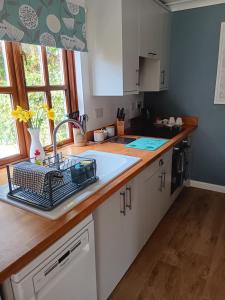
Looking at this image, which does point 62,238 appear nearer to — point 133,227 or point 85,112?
point 133,227

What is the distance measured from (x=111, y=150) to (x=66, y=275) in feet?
3.50

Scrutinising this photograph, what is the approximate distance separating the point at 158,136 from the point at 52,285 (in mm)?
1823

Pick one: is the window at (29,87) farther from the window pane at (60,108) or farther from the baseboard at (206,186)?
the baseboard at (206,186)

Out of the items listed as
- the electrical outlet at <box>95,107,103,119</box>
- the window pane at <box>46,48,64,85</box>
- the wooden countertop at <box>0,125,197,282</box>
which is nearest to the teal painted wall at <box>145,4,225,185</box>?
the electrical outlet at <box>95,107,103,119</box>

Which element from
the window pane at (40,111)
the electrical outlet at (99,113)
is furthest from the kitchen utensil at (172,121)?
the window pane at (40,111)

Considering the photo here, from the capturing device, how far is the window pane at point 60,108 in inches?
76.3

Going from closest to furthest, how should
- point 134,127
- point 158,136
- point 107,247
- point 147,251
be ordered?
point 107,247 → point 147,251 → point 158,136 → point 134,127

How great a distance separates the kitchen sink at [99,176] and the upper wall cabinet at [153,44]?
43.6 inches

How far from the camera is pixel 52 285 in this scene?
91 cm

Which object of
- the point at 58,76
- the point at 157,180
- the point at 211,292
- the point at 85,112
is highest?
the point at 58,76

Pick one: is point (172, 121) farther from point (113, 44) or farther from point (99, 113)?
point (113, 44)

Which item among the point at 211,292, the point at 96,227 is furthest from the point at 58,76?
the point at 211,292

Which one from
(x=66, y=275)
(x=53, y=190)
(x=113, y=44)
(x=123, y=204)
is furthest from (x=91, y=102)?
(x=66, y=275)

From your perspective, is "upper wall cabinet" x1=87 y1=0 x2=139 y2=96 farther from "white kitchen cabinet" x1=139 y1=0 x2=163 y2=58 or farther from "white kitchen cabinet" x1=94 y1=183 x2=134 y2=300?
"white kitchen cabinet" x1=94 y1=183 x2=134 y2=300
